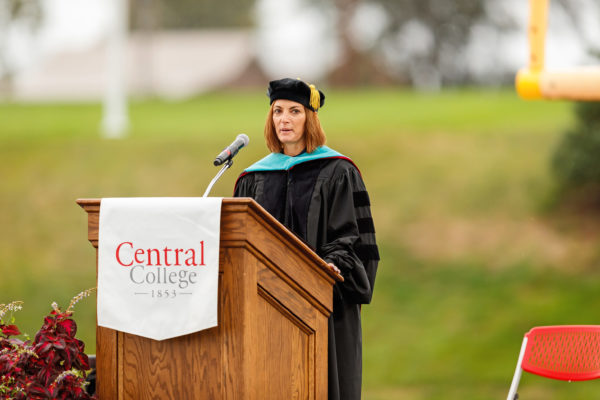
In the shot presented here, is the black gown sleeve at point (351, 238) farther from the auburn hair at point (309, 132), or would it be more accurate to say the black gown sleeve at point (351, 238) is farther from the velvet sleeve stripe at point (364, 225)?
the auburn hair at point (309, 132)

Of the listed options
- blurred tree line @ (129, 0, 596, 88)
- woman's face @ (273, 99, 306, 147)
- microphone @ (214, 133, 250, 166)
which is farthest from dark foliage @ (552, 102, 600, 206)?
blurred tree line @ (129, 0, 596, 88)

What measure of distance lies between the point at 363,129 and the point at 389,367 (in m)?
7.42

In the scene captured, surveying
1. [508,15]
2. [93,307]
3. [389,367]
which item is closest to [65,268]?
[93,307]

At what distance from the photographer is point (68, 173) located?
15.6 m

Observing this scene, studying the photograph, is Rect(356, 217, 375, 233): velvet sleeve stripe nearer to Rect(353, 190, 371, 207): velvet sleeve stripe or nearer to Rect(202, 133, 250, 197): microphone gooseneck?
Rect(353, 190, 371, 207): velvet sleeve stripe

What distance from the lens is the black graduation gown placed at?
4148 mm

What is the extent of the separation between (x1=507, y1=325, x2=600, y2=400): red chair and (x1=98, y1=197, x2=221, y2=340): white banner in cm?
217

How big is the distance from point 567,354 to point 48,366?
2654mm

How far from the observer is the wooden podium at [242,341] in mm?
3303

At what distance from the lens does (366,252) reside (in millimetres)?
4273

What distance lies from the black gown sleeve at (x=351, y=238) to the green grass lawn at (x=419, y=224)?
18.6 ft

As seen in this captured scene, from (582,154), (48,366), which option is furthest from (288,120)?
(582,154)

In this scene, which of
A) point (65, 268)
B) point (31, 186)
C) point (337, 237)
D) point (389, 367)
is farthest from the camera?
point (31, 186)

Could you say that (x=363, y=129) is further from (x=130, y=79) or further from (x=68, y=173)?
(x=130, y=79)
